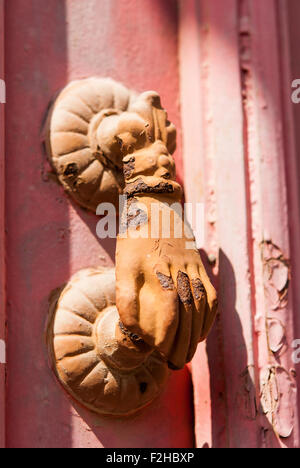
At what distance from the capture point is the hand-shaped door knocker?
0.85 metres

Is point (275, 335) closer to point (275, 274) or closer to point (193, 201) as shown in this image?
point (275, 274)

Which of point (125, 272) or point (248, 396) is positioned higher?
point (125, 272)

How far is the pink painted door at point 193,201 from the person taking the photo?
3.18 feet

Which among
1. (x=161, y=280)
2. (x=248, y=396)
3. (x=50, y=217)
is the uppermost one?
(x=50, y=217)

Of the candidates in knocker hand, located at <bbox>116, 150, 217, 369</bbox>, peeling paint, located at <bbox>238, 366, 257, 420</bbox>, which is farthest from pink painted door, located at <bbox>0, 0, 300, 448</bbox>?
knocker hand, located at <bbox>116, 150, 217, 369</bbox>

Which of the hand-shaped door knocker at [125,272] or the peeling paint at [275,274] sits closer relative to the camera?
the hand-shaped door knocker at [125,272]

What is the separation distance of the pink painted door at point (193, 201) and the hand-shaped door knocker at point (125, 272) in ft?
0.09

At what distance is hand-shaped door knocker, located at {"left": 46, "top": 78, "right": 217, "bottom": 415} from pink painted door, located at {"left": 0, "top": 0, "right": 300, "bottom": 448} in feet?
0.09

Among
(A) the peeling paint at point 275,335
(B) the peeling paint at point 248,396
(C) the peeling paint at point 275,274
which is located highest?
(C) the peeling paint at point 275,274

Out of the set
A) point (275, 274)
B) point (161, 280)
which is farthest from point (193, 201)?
point (161, 280)

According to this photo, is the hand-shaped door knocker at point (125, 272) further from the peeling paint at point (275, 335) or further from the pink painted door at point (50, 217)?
the peeling paint at point (275, 335)

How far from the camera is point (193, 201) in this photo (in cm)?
108

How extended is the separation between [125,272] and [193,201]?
262mm

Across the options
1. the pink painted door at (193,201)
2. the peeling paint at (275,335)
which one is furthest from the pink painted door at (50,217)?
the peeling paint at (275,335)
